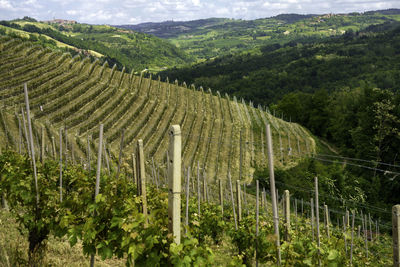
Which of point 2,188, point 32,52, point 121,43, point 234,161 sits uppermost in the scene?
point 121,43

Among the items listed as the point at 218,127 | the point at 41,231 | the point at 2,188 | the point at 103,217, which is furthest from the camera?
the point at 218,127

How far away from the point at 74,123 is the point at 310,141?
72.5 ft

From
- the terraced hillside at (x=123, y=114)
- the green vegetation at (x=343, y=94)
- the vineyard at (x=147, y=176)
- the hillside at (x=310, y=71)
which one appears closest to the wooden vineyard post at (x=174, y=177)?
the vineyard at (x=147, y=176)

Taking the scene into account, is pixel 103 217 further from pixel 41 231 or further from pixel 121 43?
pixel 121 43

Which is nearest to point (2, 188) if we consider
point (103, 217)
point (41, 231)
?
point (41, 231)

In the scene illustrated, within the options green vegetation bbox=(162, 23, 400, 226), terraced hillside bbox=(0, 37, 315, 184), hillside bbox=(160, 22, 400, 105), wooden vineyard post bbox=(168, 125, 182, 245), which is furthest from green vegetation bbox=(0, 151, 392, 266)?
hillside bbox=(160, 22, 400, 105)

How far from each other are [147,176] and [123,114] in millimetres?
7194

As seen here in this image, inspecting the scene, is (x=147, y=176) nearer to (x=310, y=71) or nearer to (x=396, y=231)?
(x=396, y=231)

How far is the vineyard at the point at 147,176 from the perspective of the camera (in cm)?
344

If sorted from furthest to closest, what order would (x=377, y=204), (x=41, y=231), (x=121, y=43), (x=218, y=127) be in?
1. (x=121, y=43)
2. (x=218, y=127)
3. (x=377, y=204)
4. (x=41, y=231)

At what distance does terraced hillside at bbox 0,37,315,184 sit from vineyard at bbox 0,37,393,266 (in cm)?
10

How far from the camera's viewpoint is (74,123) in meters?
19.2

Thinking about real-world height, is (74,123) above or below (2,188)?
below

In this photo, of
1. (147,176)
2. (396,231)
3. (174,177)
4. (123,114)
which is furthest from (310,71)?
(174,177)
